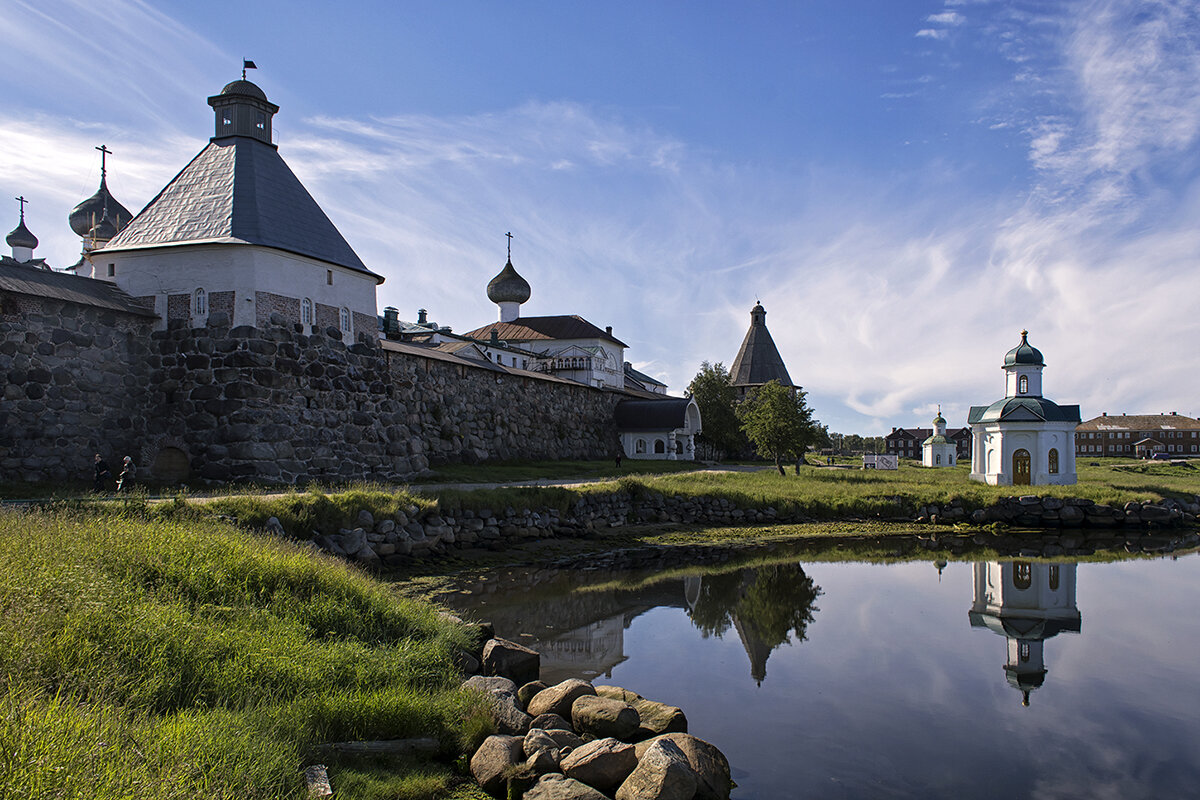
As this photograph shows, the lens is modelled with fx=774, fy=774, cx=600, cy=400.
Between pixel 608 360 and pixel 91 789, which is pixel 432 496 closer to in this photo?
pixel 91 789

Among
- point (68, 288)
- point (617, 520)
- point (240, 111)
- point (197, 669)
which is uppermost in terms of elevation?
point (240, 111)

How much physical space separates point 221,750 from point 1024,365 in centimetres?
3734

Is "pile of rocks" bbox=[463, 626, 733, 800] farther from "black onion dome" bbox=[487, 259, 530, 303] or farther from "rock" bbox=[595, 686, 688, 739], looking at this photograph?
"black onion dome" bbox=[487, 259, 530, 303]

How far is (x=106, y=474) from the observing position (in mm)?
16547

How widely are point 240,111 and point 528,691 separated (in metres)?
19.9

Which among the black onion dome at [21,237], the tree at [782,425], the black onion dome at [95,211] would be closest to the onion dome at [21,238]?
the black onion dome at [21,237]

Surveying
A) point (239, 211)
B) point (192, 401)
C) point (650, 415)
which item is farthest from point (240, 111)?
point (650, 415)

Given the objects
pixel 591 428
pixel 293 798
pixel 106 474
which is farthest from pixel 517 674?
pixel 591 428

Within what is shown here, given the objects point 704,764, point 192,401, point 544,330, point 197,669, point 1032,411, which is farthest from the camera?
point 544,330

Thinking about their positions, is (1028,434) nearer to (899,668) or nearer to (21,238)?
(899,668)

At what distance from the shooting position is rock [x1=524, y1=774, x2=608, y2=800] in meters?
5.74

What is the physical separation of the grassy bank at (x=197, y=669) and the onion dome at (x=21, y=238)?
139 feet

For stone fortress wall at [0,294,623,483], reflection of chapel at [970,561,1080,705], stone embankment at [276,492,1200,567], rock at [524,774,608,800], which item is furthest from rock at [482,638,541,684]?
stone fortress wall at [0,294,623,483]

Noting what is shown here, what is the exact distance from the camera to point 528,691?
325 inches
